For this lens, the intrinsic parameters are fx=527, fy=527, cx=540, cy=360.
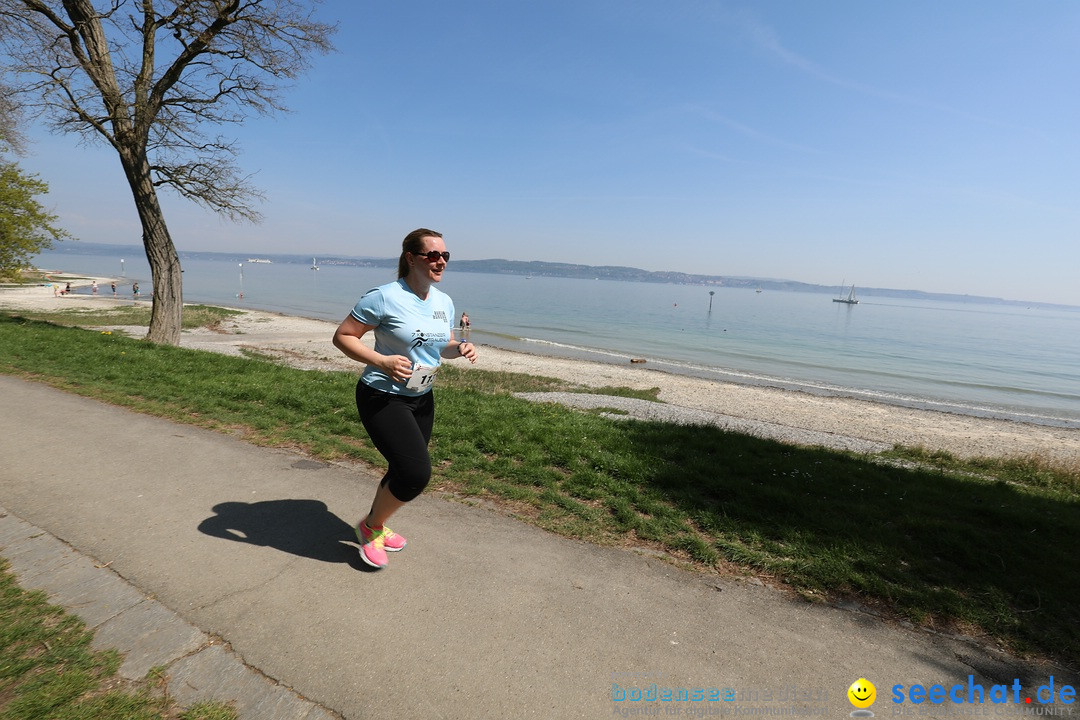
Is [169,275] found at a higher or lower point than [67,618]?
higher

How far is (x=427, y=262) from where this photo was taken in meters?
3.23

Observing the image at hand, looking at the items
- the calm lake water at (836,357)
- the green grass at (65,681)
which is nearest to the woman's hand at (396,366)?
the green grass at (65,681)

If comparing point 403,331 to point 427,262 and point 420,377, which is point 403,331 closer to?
point 420,377

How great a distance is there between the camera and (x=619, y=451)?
227 inches

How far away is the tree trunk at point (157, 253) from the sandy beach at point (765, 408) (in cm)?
398

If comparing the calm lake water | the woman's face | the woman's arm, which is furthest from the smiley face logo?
the calm lake water

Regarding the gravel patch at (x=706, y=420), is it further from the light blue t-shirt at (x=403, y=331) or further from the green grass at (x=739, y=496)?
→ the light blue t-shirt at (x=403, y=331)

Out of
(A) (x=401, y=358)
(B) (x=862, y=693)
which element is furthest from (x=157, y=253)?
(B) (x=862, y=693)

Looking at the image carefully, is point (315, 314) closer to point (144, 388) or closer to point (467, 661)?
point (144, 388)

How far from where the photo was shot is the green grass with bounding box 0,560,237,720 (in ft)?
6.88

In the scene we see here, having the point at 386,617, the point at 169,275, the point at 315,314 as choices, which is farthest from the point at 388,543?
the point at 315,314

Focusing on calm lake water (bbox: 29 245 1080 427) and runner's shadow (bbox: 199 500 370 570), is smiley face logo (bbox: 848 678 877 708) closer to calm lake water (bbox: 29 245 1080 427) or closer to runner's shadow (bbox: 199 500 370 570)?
runner's shadow (bbox: 199 500 370 570)

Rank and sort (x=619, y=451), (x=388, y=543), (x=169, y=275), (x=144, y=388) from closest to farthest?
(x=388, y=543) < (x=619, y=451) < (x=144, y=388) < (x=169, y=275)

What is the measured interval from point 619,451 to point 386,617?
3.39 meters
